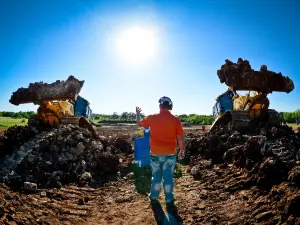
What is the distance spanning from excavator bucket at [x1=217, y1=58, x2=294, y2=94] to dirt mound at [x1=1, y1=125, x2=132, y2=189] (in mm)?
4861

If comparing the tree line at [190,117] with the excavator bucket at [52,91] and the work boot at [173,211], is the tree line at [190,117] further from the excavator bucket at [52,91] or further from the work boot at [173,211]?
the work boot at [173,211]

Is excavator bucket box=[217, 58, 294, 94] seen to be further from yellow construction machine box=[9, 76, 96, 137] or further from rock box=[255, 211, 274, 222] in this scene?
rock box=[255, 211, 274, 222]

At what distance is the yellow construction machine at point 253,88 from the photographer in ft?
30.4

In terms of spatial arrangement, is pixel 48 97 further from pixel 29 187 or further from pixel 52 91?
pixel 29 187

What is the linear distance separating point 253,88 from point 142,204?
6.29m

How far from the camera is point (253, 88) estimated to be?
9430 millimetres

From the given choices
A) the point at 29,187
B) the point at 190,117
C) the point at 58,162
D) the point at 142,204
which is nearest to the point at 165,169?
the point at 142,204

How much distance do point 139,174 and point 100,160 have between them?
4.19 feet

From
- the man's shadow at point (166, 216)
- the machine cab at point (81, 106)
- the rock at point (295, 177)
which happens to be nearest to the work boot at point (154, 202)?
the man's shadow at point (166, 216)

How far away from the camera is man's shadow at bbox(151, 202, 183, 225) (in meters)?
4.29

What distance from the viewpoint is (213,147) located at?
28.4 feet

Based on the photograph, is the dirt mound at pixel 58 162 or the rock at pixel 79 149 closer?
the dirt mound at pixel 58 162

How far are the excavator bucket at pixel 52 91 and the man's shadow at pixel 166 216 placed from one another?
5.62 meters

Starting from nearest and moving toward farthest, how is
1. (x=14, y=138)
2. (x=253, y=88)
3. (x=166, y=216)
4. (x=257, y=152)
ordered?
(x=166, y=216) < (x=257, y=152) < (x=14, y=138) < (x=253, y=88)
